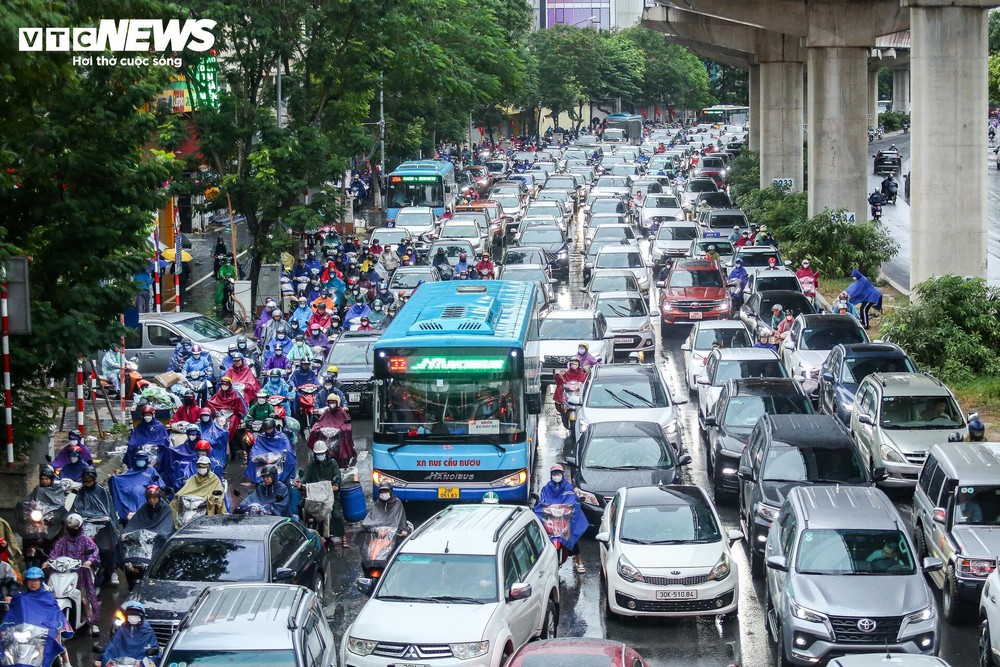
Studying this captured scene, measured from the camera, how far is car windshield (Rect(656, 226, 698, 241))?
4559 centimetres

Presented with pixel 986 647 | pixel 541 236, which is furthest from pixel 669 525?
pixel 541 236

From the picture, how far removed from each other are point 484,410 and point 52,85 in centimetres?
682

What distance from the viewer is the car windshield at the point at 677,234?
150 feet

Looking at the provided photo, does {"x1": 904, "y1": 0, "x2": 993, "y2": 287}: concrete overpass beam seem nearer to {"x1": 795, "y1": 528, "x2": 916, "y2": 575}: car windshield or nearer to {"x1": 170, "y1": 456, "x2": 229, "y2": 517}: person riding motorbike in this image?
{"x1": 795, "y1": 528, "x2": 916, "y2": 575}: car windshield

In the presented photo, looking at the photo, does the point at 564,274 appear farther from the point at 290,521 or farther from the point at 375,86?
the point at 290,521

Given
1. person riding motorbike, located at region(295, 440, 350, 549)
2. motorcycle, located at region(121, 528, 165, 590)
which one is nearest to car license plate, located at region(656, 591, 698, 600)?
person riding motorbike, located at region(295, 440, 350, 549)

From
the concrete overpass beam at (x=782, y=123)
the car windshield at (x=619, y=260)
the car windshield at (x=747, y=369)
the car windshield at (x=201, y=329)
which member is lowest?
the car windshield at (x=747, y=369)

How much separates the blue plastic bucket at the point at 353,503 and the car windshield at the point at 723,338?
1011cm

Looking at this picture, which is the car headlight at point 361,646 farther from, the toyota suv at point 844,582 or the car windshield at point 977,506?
the car windshield at point 977,506

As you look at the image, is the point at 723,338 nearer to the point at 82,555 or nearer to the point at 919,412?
the point at 919,412

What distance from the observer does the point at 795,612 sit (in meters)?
13.7

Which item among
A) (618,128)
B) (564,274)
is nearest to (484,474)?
(564,274)

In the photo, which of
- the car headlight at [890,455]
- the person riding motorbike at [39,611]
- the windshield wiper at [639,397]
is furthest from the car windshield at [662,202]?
the person riding motorbike at [39,611]

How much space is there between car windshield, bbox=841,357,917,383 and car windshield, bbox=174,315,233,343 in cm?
1276
